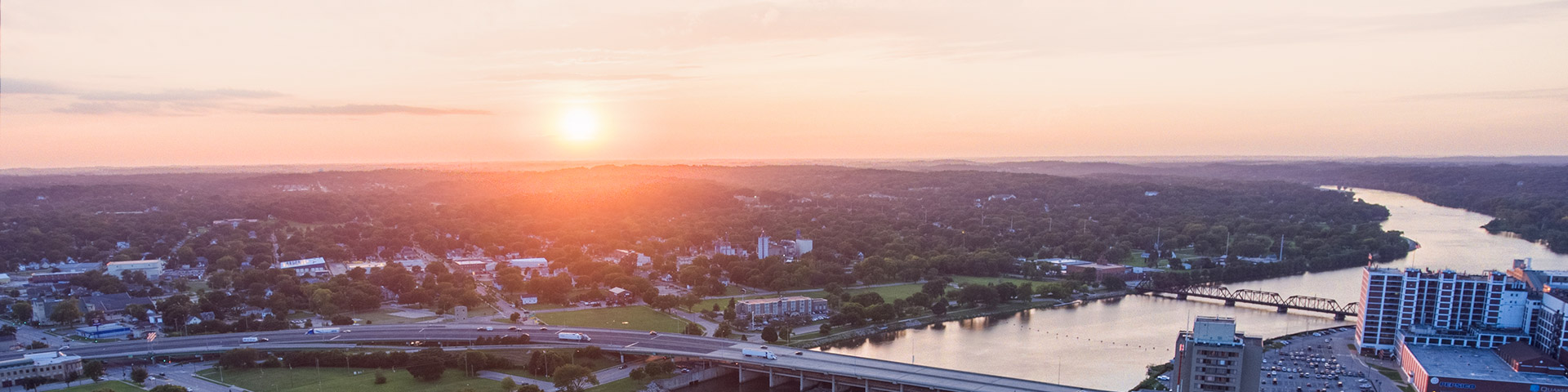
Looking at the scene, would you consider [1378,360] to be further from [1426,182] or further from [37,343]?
[1426,182]

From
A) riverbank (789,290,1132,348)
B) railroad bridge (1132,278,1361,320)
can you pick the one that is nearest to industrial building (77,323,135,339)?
riverbank (789,290,1132,348)

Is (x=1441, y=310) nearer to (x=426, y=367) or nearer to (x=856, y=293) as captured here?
(x=856, y=293)

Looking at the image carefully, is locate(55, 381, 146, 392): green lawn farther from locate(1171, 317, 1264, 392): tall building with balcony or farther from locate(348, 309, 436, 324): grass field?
locate(1171, 317, 1264, 392): tall building with balcony

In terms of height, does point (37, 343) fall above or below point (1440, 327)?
below

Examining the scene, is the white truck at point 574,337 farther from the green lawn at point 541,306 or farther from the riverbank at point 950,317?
the green lawn at point 541,306

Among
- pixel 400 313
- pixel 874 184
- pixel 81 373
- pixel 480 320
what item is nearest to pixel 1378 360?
pixel 480 320

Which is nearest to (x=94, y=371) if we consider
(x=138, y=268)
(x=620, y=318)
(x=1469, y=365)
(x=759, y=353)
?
(x=620, y=318)
